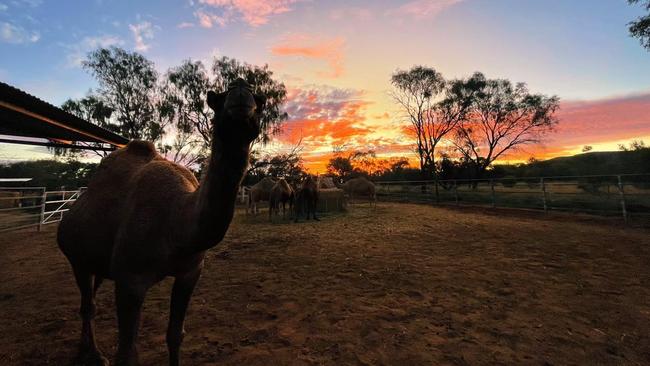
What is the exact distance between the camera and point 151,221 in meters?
2.39

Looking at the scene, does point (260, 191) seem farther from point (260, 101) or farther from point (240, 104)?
point (240, 104)

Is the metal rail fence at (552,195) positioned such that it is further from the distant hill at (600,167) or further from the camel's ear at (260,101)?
the camel's ear at (260,101)

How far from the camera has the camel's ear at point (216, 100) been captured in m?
1.88

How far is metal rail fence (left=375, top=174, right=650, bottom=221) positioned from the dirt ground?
545 cm

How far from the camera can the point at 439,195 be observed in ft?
89.6

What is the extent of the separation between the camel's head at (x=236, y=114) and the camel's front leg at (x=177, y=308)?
155 centimetres

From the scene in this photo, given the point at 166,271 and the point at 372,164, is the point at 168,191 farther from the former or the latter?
the point at 372,164

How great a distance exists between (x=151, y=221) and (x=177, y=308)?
938 mm

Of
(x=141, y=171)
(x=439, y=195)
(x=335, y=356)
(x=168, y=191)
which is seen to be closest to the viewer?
(x=168, y=191)

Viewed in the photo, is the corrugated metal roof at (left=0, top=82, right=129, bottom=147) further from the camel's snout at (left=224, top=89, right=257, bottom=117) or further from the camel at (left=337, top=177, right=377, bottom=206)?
the camel at (left=337, top=177, right=377, bottom=206)

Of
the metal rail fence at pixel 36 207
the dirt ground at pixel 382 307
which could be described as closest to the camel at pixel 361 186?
the dirt ground at pixel 382 307

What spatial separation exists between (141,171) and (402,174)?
55.4 m

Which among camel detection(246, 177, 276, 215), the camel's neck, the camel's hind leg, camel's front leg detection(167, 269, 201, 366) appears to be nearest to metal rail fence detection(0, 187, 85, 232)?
the camel's hind leg

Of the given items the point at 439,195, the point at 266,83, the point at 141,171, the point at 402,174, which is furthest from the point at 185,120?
the point at 402,174
